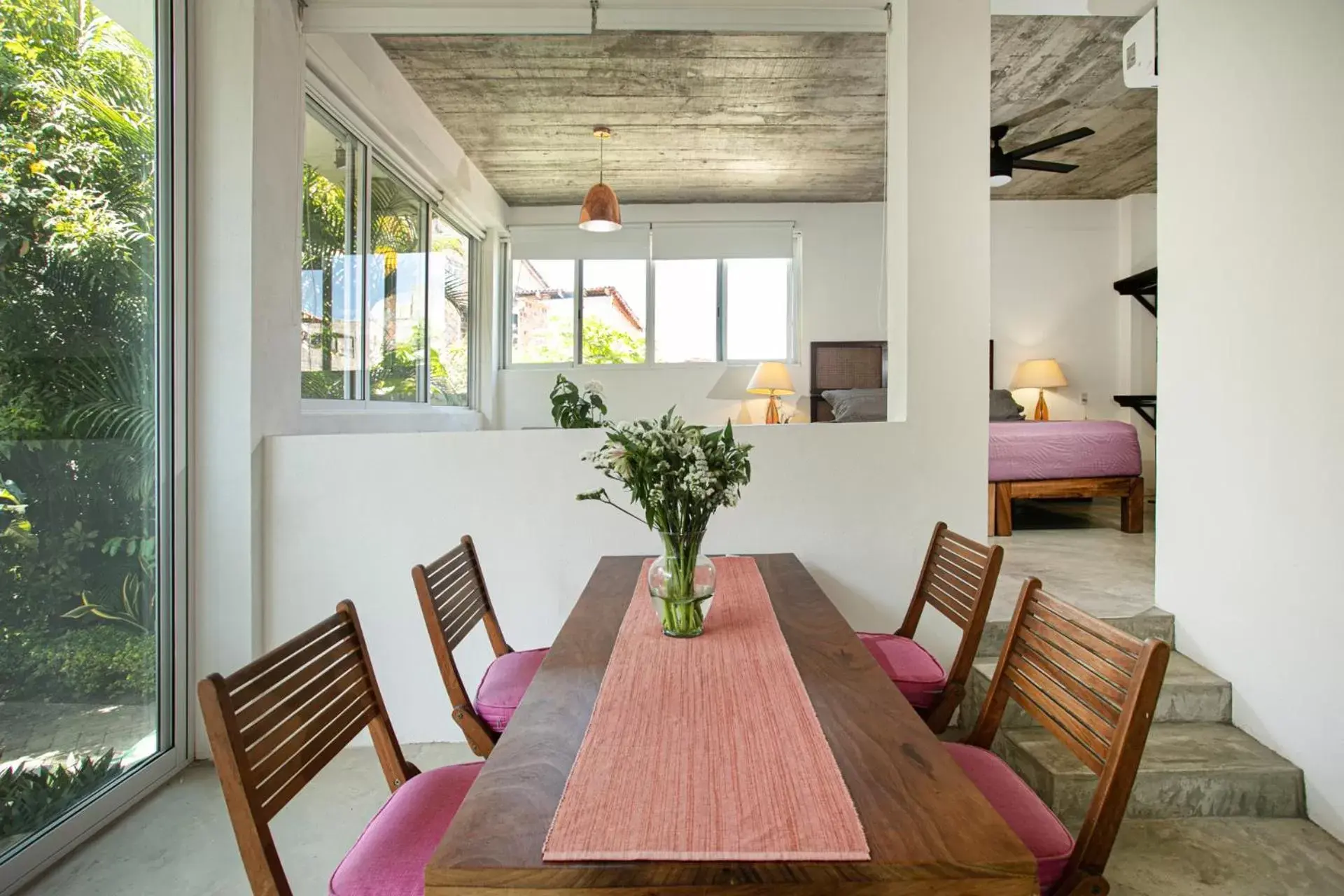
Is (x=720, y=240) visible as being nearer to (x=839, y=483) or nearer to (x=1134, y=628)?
(x=839, y=483)

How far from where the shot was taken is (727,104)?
4.00m

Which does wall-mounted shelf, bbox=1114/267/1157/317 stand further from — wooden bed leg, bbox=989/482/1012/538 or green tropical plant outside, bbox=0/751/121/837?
green tropical plant outside, bbox=0/751/121/837

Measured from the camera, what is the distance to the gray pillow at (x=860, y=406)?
18.0 ft

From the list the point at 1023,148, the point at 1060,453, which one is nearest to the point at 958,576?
the point at 1060,453

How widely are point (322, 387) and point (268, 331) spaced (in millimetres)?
646

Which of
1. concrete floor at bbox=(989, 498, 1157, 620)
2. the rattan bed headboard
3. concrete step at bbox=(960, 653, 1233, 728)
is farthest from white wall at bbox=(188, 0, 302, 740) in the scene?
the rattan bed headboard

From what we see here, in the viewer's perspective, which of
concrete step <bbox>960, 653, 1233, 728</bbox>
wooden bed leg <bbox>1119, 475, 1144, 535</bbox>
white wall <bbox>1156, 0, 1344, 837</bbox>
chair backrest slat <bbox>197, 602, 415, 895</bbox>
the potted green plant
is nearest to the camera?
chair backrest slat <bbox>197, 602, 415, 895</bbox>

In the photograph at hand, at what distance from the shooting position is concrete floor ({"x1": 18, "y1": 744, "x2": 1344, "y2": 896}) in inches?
66.5

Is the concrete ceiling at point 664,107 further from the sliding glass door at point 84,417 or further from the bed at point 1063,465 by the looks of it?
the bed at point 1063,465

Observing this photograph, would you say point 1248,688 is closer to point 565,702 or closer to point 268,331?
point 565,702

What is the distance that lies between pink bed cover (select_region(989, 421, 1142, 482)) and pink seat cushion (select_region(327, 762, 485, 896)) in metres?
3.81


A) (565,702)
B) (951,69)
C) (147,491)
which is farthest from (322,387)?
(951,69)

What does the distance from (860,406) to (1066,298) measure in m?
2.28

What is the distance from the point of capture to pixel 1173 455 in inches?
98.4
